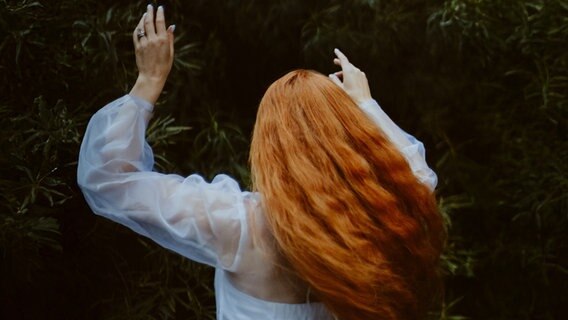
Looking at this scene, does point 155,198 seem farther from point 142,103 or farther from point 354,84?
point 354,84

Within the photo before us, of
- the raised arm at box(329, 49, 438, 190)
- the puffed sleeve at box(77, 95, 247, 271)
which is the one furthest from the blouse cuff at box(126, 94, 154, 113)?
the raised arm at box(329, 49, 438, 190)

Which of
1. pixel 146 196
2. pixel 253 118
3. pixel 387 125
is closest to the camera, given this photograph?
pixel 146 196

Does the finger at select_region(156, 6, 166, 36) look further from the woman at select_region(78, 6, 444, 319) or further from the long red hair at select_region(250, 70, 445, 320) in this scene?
the long red hair at select_region(250, 70, 445, 320)

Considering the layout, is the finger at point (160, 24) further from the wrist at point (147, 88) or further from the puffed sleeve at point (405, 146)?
the puffed sleeve at point (405, 146)

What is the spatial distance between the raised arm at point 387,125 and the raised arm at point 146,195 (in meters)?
0.36

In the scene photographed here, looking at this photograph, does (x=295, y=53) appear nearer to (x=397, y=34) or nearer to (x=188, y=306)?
(x=397, y=34)

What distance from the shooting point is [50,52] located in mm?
2230

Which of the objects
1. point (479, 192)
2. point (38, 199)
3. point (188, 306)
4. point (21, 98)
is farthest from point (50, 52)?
point (479, 192)

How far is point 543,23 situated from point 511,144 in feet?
1.38

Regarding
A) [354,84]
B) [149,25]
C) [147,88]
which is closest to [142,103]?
[147,88]

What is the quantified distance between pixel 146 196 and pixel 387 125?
526 mm

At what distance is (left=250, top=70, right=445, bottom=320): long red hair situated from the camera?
1454mm

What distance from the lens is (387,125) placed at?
66.3 inches

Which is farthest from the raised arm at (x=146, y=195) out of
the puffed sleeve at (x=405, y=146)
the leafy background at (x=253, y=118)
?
the leafy background at (x=253, y=118)
